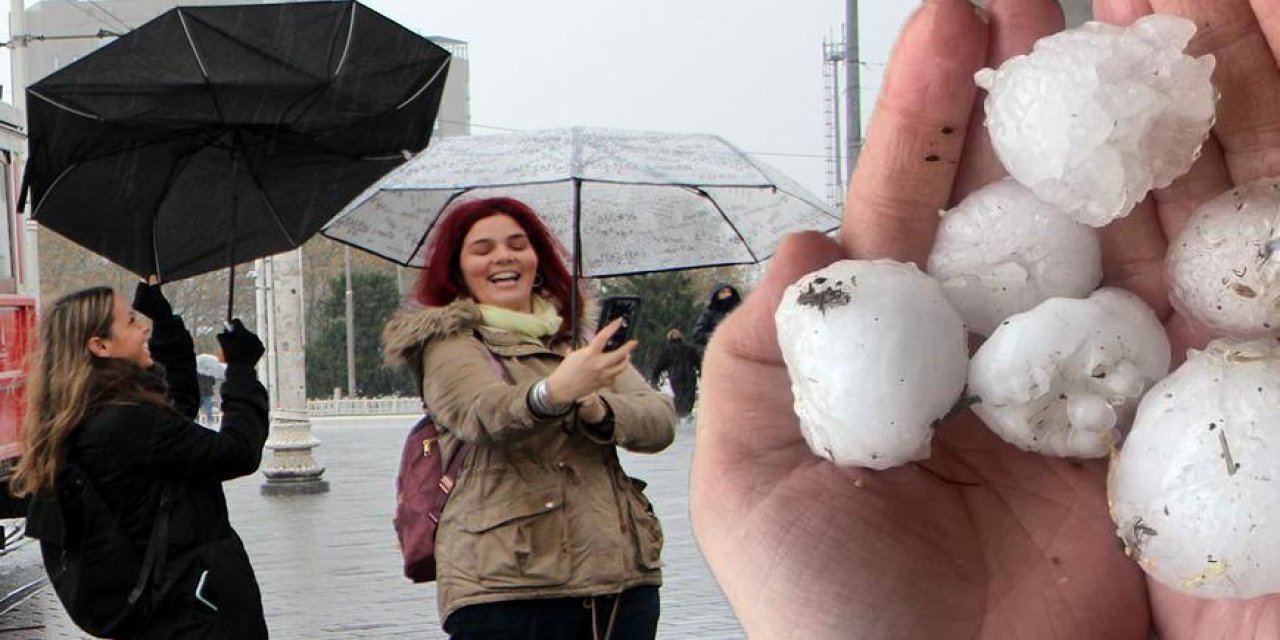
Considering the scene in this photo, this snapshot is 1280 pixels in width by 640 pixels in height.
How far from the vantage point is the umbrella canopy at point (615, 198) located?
498 cm

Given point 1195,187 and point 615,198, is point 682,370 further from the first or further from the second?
point 1195,187

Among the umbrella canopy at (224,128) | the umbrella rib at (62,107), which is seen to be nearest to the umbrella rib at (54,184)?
the umbrella canopy at (224,128)

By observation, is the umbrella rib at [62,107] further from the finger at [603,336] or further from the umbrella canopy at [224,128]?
the finger at [603,336]

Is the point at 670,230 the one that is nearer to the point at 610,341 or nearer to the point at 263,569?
the point at 610,341

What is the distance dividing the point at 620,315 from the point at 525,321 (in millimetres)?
247

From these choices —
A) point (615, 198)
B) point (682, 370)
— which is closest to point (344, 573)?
point (615, 198)

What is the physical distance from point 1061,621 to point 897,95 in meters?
0.54

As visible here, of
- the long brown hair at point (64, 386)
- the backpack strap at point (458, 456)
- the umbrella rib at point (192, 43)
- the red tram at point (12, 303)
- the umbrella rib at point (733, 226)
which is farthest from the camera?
the red tram at point (12, 303)

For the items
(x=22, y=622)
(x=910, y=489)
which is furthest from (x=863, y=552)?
(x=22, y=622)

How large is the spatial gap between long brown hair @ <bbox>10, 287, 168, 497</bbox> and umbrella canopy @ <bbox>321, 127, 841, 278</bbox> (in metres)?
0.87

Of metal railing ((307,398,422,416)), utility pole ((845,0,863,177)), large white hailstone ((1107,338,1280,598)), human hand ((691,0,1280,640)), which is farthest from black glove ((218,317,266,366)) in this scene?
metal railing ((307,398,422,416))

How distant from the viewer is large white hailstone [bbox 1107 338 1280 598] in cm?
128

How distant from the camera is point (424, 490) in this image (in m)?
4.03

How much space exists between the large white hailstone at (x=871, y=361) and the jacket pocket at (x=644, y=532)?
8.17 feet
